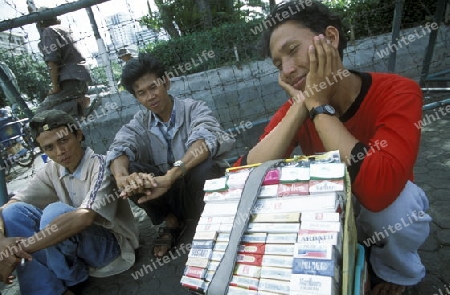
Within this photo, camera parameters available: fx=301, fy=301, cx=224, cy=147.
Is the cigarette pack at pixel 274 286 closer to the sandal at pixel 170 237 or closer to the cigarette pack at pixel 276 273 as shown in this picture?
the cigarette pack at pixel 276 273

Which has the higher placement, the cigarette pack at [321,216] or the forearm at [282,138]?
the forearm at [282,138]

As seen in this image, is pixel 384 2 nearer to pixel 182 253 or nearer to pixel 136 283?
pixel 182 253

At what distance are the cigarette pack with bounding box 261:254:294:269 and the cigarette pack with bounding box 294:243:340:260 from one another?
0.09 ft

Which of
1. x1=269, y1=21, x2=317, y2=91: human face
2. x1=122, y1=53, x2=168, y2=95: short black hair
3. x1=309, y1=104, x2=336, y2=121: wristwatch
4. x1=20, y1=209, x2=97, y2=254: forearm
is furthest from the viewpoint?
x1=122, y1=53, x2=168, y2=95: short black hair

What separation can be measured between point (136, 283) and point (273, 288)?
5.95 ft

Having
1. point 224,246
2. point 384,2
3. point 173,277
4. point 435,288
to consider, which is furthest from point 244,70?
point 224,246

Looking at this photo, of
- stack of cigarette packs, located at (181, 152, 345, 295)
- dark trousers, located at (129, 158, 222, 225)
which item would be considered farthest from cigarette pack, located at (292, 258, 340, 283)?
dark trousers, located at (129, 158, 222, 225)

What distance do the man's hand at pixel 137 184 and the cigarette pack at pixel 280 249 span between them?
1.23 meters

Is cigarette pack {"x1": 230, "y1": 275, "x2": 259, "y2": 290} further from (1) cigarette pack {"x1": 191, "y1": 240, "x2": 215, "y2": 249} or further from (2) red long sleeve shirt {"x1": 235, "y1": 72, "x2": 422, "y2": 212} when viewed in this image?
(2) red long sleeve shirt {"x1": 235, "y1": 72, "x2": 422, "y2": 212}

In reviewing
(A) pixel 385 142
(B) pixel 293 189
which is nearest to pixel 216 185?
(B) pixel 293 189

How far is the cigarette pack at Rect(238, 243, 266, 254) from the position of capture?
0.96 m

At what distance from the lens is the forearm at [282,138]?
1447 mm

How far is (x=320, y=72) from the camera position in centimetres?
139

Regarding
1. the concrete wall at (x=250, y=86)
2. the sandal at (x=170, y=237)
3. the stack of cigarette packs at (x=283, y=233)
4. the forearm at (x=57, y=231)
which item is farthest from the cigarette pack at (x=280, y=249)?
the concrete wall at (x=250, y=86)
